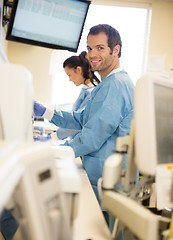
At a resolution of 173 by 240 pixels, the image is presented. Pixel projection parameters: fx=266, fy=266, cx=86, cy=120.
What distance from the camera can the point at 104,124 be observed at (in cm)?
148

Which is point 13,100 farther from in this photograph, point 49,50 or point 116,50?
point 49,50

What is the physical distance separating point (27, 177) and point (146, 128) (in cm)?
41

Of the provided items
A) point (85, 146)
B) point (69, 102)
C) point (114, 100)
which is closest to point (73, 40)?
point (114, 100)

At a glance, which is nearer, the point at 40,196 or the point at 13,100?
the point at 40,196

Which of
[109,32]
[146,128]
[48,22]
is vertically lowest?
[146,128]

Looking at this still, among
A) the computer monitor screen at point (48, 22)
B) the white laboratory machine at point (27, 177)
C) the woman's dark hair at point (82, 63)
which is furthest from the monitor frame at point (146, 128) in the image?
the woman's dark hair at point (82, 63)

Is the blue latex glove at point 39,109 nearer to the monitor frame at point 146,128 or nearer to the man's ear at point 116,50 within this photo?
the man's ear at point 116,50

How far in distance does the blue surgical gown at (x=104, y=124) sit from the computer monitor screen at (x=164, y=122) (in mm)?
626

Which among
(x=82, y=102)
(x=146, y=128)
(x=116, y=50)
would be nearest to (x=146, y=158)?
(x=146, y=128)

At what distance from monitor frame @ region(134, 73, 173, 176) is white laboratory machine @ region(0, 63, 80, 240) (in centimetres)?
30

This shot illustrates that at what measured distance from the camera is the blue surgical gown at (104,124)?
1491 mm

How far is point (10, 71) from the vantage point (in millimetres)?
671

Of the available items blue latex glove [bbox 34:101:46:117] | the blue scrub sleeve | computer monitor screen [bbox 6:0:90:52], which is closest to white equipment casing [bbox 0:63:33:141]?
the blue scrub sleeve

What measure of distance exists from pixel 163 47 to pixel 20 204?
384cm
